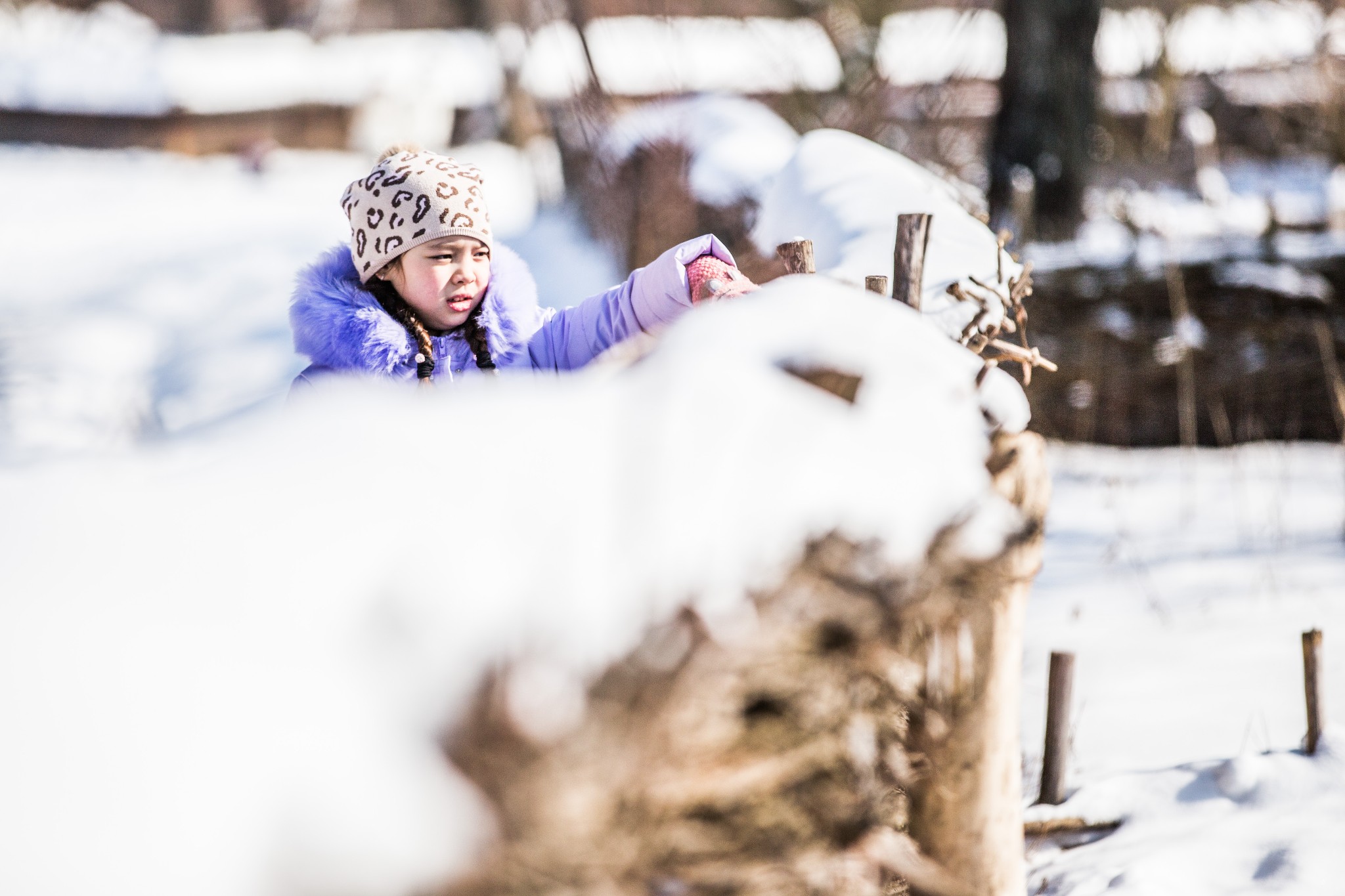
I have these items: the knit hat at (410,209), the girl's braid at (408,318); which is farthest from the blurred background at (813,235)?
the girl's braid at (408,318)

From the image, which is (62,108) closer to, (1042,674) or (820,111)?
(820,111)

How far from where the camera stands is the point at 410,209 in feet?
7.80

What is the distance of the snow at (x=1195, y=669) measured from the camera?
1825 millimetres

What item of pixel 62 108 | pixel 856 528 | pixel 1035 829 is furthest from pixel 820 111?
pixel 62 108

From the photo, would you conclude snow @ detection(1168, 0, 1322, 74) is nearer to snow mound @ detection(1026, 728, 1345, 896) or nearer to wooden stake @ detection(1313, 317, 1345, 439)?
wooden stake @ detection(1313, 317, 1345, 439)

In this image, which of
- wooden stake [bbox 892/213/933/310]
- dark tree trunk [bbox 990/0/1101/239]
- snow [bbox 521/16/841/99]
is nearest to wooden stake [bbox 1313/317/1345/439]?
dark tree trunk [bbox 990/0/1101/239]

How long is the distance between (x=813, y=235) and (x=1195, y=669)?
1.54 metres

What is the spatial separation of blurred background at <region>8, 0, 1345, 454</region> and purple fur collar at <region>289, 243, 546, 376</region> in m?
0.97

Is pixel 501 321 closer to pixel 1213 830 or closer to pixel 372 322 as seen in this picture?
pixel 372 322

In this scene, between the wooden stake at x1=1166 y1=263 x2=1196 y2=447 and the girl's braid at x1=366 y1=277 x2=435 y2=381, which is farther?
the wooden stake at x1=1166 y1=263 x2=1196 y2=447

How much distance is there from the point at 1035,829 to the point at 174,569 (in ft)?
5.62

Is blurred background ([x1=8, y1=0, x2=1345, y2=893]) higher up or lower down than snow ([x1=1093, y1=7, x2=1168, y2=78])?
lower down

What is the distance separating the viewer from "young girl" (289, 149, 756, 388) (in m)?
2.25

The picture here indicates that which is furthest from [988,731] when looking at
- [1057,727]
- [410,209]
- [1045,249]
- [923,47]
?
[923,47]
